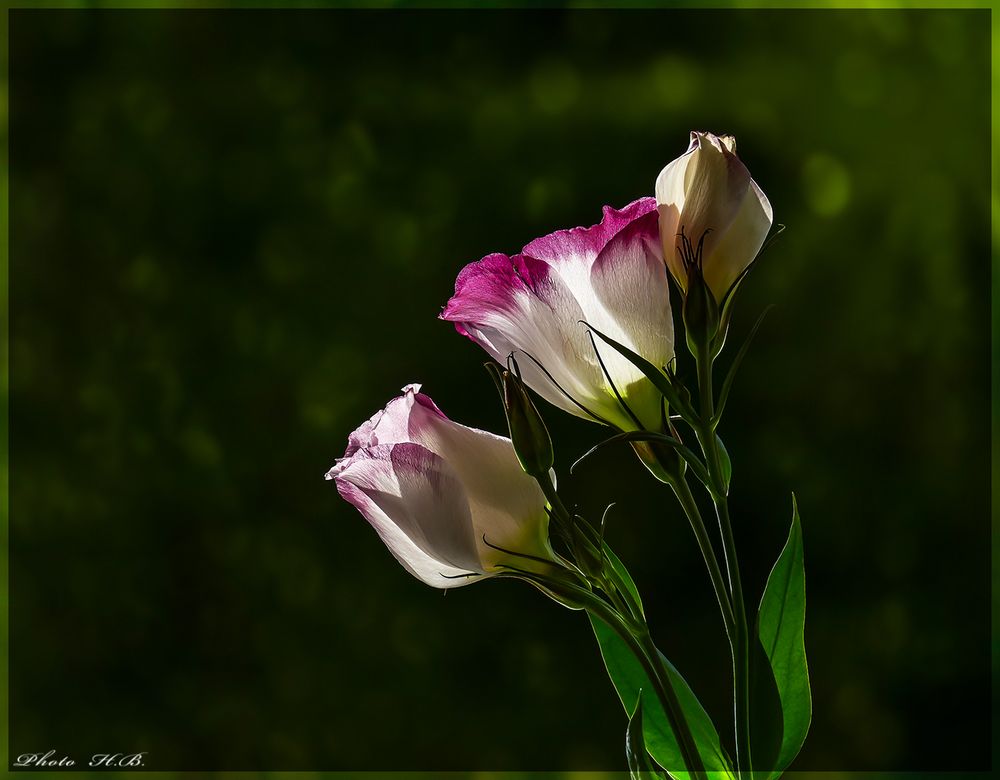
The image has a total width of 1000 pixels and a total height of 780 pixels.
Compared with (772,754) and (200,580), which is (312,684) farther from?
(772,754)

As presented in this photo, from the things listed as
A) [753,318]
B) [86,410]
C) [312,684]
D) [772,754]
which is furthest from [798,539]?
[86,410]

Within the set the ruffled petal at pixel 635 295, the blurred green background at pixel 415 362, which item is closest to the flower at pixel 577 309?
the ruffled petal at pixel 635 295

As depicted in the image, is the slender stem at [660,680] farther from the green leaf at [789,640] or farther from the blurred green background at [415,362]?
the blurred green background at [415,362]

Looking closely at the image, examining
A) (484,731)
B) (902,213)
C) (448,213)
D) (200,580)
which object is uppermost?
(448,213)

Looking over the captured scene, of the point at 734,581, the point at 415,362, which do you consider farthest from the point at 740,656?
the point at 415,362

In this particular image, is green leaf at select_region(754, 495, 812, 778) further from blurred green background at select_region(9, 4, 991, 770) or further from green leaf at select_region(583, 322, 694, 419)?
blurred green background at select_region(9, 4, 991, 770)

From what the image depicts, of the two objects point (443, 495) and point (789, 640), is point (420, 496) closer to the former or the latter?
point (443, 495)
